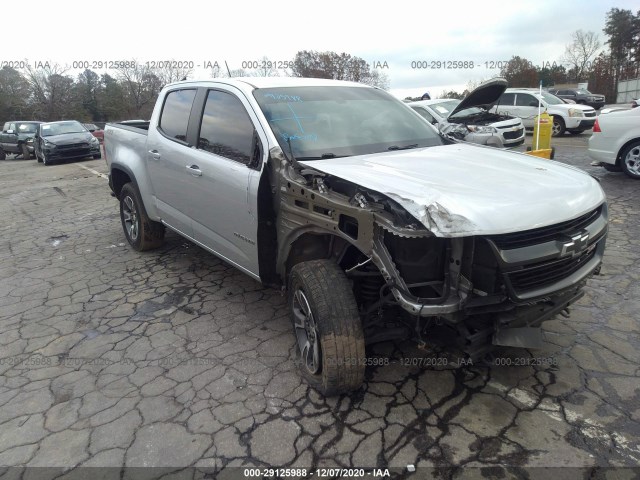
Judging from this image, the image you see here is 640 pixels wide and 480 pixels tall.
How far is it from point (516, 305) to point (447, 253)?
0.46 metres

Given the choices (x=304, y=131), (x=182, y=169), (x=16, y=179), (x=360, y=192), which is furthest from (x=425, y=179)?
(x=16, y=179)

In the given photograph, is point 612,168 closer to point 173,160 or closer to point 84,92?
point 173,160

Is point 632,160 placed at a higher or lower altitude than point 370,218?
lower

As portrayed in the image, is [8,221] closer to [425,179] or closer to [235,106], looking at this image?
[235,106]

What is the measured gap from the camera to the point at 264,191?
3.07m

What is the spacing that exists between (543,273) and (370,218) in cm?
100

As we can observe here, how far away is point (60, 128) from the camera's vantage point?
17.1 meters

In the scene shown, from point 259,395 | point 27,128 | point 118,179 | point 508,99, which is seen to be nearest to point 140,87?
point 27,128

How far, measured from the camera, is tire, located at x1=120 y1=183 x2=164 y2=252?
5.16m

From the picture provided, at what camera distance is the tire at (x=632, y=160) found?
7602 mm

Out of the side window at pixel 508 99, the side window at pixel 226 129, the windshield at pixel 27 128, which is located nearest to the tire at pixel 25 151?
the windshield at pixel 27 128

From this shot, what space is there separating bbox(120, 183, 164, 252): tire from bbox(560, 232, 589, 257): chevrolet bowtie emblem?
168 inches

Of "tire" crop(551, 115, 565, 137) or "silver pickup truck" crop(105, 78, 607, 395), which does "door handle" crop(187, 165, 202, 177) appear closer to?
"silver pickup truck" crop(105, 78, 607, 395)

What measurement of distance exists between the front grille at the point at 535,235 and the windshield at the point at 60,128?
18239mm
